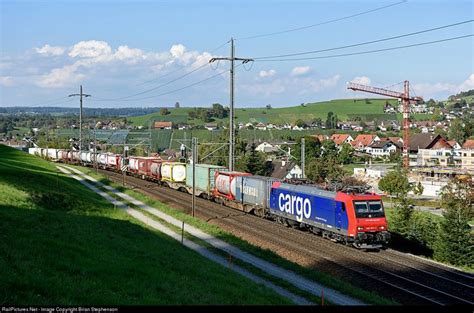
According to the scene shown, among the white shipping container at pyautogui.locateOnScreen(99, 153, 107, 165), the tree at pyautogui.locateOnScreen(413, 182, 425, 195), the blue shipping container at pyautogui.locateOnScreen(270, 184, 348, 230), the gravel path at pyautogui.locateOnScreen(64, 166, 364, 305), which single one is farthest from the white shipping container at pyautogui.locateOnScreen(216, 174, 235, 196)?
the white shipping container at pyautogui.locateOnScreen(99, 153, 107, 165)

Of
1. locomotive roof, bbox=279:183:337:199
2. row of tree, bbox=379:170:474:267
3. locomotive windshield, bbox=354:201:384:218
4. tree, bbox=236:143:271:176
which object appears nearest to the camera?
locomotive windshield, bbox=354:201:384:218

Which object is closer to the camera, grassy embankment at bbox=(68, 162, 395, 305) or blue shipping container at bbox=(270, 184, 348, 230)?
grassy embankment at bbox=(68, 162, 395, 305)

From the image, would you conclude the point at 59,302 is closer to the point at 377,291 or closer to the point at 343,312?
the point at 343,312

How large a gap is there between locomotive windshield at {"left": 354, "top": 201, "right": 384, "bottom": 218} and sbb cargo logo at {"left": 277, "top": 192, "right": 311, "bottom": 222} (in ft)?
16.7

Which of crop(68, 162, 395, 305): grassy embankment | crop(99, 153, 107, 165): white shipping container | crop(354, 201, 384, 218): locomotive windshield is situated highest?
crop(354, 201, 384, 218): locomotive windshield

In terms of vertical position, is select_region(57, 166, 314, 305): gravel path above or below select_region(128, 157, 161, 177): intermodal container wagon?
below

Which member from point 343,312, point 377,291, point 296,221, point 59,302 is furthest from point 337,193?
point 59,302

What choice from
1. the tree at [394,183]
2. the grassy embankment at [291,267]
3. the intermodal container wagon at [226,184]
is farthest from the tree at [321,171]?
the grassy embankment at [291,267]

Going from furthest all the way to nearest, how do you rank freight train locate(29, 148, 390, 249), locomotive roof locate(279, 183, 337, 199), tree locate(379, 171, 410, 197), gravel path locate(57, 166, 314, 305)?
tree locate(379, 171, 410, 197), locomotive roof locate(279, 183, 337, 199), freight train locate(29, 148, 390, 249), gravel path locate(57, 166, 314, 305)

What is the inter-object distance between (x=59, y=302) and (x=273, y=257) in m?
17.8

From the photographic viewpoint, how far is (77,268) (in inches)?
745

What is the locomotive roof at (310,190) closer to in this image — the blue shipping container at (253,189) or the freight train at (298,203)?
the freight train at (298,203)

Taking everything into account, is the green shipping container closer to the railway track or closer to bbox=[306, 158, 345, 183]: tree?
the railway track

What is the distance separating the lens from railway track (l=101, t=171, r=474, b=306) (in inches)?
1000
